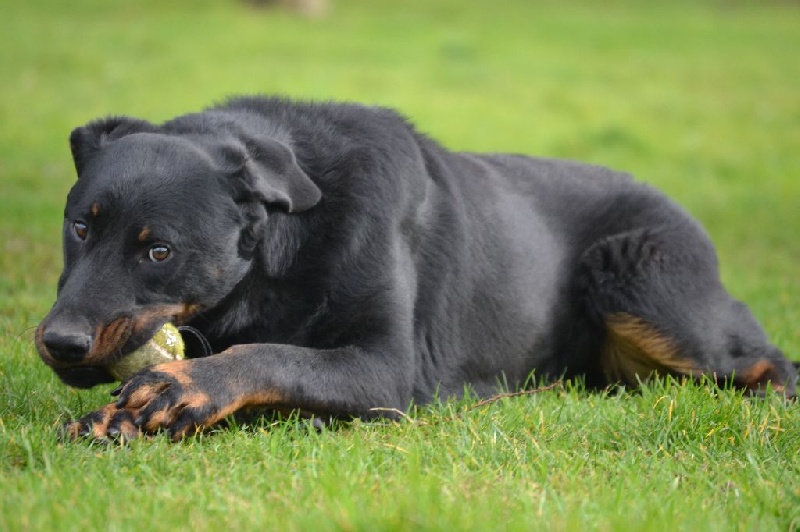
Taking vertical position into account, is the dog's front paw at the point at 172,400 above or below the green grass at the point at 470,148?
above

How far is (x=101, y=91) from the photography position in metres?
13.0

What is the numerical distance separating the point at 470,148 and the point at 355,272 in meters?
7.80

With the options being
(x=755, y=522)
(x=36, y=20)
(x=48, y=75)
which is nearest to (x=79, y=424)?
(x=755, y=522)

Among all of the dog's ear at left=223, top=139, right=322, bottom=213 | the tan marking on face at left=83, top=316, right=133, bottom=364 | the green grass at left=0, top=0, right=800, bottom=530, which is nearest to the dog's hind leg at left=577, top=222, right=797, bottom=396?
the green grass at left=0, top=0, right=800, bottom=530

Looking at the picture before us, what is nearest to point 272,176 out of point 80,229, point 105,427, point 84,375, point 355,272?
point 355,272

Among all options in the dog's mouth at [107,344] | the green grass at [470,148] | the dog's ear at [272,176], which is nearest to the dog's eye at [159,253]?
the dog's mouth at [107,344]

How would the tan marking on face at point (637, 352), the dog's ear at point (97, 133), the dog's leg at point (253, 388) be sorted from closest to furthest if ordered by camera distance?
the dog's leg at point (253, 388) < the dog's ear at point (97, 133) < the tan marking on face at point (637, 352)

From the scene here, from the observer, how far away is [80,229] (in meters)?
3.79

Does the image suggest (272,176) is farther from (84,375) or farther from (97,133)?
(84,375)

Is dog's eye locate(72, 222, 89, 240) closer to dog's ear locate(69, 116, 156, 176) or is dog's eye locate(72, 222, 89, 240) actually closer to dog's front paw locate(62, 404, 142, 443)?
dog's ear locate(69, 116, 156, 176)

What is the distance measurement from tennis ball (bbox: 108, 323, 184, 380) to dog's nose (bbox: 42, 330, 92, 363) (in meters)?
0.19

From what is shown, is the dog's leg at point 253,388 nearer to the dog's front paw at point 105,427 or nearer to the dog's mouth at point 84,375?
the dog's front paw at point 105,427

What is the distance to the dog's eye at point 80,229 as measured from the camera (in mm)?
3777

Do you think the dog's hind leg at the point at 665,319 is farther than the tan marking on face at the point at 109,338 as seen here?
Yes
